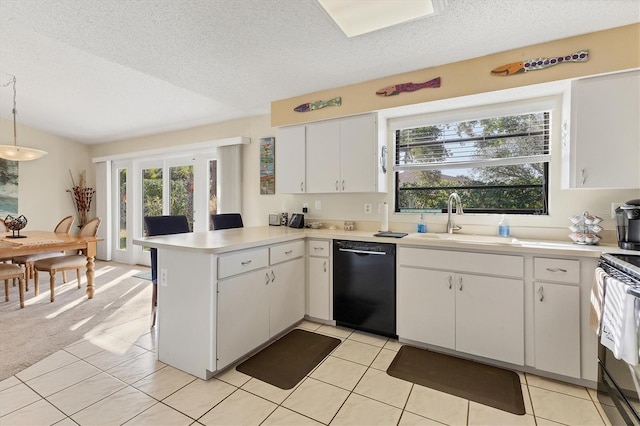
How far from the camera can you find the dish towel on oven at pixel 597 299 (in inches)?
64.3

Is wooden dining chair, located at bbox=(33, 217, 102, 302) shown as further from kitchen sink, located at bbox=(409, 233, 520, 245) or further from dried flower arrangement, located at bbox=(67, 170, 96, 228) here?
kitchen sink, located at bbox=(409, 233, 520, 245)

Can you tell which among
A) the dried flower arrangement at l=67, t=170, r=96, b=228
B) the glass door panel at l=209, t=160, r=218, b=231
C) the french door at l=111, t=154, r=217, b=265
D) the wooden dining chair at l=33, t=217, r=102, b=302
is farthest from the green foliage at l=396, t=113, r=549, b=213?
the dried flower arrangement at l=67, t=170, r=96, b=228

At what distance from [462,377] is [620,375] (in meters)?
0.85

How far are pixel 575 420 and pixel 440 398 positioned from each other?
711 millimetres

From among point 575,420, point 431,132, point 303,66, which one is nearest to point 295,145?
point 303,66

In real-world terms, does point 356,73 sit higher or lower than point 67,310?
higher

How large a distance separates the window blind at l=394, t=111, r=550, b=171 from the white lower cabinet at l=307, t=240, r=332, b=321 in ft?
4.02

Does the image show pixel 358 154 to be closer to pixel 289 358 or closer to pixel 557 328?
pixel 289 358

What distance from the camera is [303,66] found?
8.96 ft

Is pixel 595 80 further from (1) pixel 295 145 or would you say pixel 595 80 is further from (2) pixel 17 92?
(2) pixel 17 92

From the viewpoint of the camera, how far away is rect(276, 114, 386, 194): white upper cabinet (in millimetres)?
2980

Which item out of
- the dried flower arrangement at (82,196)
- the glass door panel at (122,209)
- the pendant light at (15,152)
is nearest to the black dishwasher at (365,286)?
the pendant light at (15,152)

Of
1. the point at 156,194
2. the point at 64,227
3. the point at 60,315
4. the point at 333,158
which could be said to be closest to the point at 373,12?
the point at 333,158

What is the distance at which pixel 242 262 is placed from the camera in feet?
7.30
